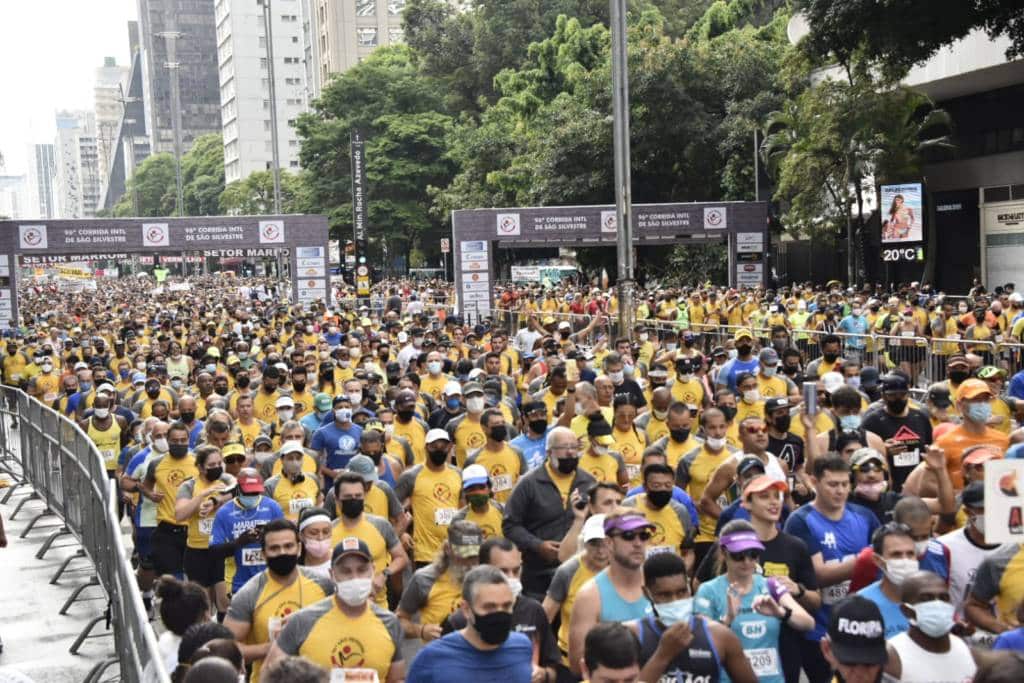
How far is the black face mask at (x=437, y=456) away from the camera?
9.53 metres

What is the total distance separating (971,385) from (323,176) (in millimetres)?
69486

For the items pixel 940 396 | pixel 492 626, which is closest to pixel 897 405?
pixel 940 396

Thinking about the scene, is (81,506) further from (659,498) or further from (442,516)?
(659,498)

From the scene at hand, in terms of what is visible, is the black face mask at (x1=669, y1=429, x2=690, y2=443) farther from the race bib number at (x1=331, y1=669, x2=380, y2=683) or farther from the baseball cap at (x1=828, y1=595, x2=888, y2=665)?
the baseball cap at (x1=828, y1=595, x2=888, y2=665)

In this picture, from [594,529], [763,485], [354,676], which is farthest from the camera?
[763,485]

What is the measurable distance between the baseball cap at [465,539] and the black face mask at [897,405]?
4223 mm

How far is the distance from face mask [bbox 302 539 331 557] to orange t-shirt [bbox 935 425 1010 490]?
4.17 metres

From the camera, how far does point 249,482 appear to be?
869 cm

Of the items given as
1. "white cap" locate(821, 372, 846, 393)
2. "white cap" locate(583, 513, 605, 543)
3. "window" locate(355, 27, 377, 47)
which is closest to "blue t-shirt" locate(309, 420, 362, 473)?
"white cap" locate(821, 372, 846, 393)

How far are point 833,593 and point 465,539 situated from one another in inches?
77.1

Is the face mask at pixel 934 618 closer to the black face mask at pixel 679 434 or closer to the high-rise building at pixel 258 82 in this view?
the black face mask at pixel 679 434

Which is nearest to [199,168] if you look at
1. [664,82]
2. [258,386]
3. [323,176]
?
[323,176]

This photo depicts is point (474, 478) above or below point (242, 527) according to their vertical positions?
above

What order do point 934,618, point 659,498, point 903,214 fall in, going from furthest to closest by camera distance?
point 903,214 → point 659,498 → point 934,618
